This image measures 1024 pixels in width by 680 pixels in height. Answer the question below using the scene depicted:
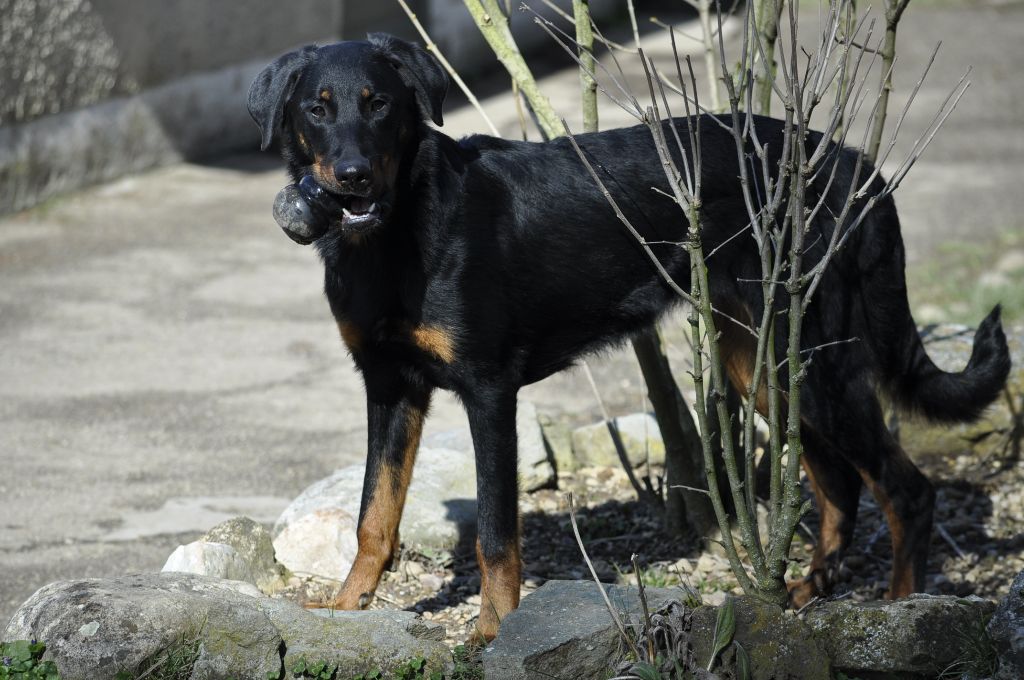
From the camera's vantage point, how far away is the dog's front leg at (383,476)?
12.6 ft

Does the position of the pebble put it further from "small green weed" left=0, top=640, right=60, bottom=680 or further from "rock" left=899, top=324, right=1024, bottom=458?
"rock" left=899, top=324, right=1024, bottom=458

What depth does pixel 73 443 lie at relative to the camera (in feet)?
19.0

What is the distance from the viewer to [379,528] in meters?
3.86

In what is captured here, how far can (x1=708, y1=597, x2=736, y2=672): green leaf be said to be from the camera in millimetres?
2928

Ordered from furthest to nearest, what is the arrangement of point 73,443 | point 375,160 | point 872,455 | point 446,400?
point 446,400, point 73,443, point 872,455, point 375,160

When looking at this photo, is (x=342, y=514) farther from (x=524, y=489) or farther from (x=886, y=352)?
(x=886, y=352)

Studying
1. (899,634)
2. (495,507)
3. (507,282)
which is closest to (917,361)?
(899,634)

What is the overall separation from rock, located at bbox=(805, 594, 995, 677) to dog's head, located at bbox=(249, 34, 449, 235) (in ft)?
5.35

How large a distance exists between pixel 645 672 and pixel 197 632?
44.8 inches

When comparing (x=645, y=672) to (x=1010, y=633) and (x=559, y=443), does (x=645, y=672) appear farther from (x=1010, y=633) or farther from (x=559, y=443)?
(x=559, y=443)

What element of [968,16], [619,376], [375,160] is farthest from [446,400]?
[968,16]

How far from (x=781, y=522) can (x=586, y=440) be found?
7.52 ft

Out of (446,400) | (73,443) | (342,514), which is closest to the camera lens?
(342,514)

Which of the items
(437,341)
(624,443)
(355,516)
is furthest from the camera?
(624,443)
